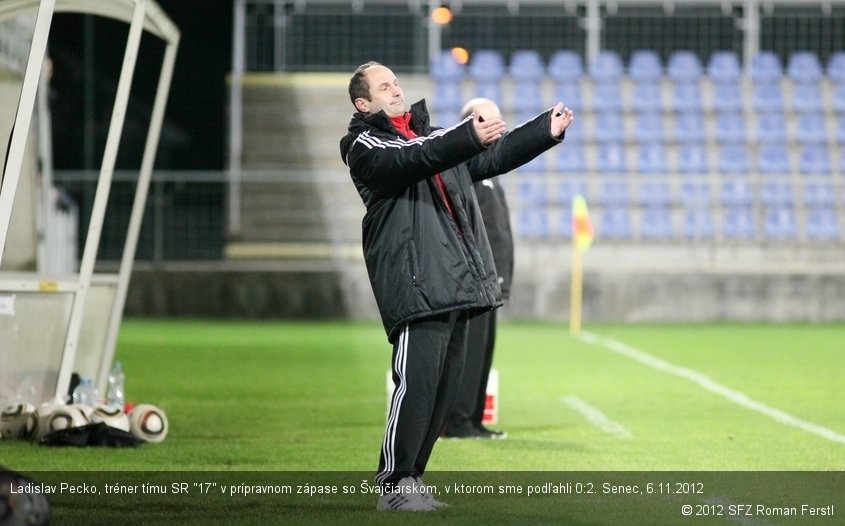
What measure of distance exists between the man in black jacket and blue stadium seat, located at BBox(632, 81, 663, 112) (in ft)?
63.2

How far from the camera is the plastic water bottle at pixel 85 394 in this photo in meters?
9.09

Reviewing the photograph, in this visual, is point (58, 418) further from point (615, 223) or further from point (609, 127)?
point (609, 127)

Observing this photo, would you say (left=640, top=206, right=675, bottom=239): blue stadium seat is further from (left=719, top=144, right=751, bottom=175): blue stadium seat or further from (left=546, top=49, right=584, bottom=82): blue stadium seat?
(left=546, top=49, right=584, bottom=82): blue stadium seat

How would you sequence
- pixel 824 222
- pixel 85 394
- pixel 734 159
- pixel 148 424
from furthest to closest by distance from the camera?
pixel 734 159 < pixel 824 222 < pixel 85 394 < pixel 148 424

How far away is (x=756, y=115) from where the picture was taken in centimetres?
2514

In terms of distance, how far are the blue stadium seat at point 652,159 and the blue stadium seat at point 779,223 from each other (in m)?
1.97

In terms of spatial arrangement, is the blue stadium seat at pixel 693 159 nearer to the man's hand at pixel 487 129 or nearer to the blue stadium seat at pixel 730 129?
the blue stadium seat at pixel 730 129

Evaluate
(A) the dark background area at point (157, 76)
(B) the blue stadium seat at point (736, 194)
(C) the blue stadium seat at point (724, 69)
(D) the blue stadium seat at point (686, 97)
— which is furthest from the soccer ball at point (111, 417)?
(A) the dark background area at point (157, 76)

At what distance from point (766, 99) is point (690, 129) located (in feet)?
5.02

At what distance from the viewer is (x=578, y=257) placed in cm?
1938

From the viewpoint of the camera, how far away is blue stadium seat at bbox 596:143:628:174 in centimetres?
2436

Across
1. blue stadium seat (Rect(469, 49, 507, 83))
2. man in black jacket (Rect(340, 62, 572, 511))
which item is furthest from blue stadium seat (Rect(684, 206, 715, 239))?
man in black jacket (Rect(340, 62, 572, 511))

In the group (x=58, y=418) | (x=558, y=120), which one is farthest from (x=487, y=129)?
(x=58, y=418)

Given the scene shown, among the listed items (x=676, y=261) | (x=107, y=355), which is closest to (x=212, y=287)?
(x=676, y=261)
